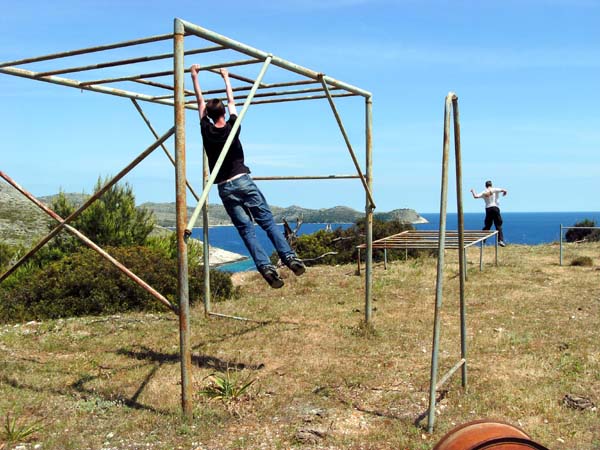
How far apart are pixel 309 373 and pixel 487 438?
11.7ft

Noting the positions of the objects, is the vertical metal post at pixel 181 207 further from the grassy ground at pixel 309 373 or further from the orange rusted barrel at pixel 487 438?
the orange rusted barrel at pixel 487 438

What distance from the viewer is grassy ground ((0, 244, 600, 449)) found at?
5625mm

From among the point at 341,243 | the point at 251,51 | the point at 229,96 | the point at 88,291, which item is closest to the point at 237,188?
the point at 229,96

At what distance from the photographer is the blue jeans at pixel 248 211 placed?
6.82 metres

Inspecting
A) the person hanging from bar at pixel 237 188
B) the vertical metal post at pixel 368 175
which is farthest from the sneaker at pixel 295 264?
the vertical metal post at pixel 368 175

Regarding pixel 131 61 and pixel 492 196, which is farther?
pixel 492 196

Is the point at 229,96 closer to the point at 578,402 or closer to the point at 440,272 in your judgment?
the point at 440,272

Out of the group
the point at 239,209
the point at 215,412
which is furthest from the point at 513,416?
the point at 239,209

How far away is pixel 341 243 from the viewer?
25609 millimetres

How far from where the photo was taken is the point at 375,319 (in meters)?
9.95

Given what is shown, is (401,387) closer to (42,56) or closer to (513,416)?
(513,416)

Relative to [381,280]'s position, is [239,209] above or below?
above

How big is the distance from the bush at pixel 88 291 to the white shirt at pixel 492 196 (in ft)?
28.4

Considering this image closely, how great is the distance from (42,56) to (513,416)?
243 inches
